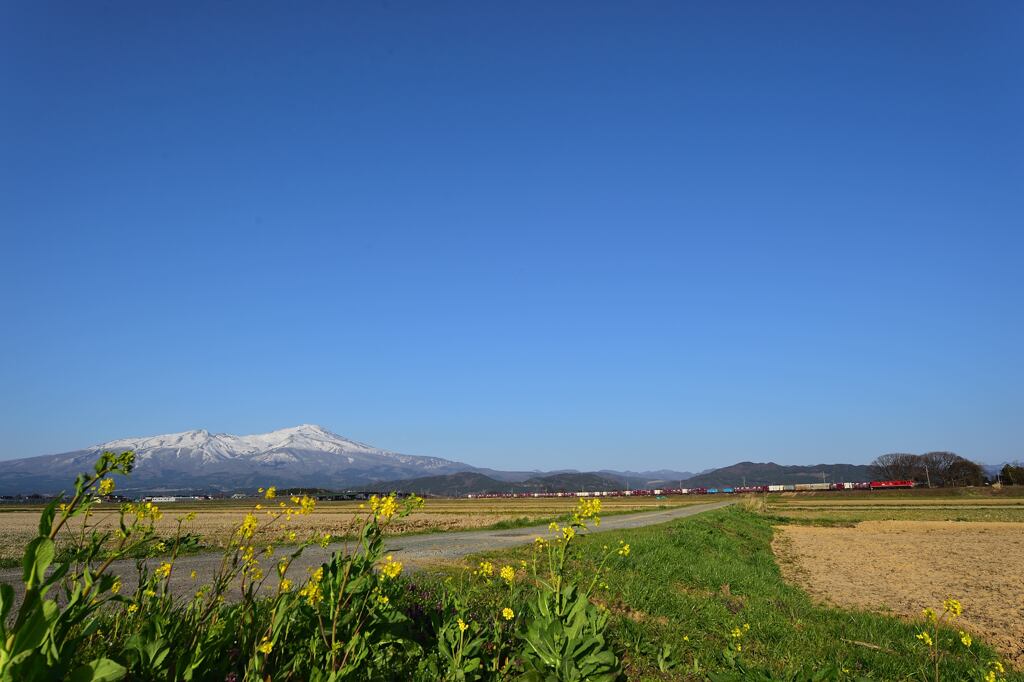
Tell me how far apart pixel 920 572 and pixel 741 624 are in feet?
46.7

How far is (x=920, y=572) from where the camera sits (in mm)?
19922

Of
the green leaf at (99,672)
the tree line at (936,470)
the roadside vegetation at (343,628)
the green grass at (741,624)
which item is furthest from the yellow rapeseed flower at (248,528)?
the tree line at (936,470)

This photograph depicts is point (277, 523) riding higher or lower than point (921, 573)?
higher

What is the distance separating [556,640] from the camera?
439 centimetres

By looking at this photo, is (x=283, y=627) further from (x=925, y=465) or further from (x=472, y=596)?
(x=925, y=465)

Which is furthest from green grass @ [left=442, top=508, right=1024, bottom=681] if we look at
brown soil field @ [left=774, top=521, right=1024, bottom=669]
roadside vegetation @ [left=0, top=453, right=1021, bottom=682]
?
brown soil field @ [left=774, top=521, right=1024, bottom=669]

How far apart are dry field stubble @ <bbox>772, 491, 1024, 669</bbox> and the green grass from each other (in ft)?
5.52

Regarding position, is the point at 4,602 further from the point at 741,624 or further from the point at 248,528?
the point at 741,624

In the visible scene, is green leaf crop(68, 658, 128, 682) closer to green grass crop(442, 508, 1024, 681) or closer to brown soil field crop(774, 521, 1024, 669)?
green grass crop(442, 508, 1024, 681)

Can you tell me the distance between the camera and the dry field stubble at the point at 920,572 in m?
13.5

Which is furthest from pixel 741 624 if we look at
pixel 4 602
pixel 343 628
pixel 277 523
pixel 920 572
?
pixel 920 572

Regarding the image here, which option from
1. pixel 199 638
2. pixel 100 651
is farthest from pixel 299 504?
pixel 100 651

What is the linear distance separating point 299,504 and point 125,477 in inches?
56.2

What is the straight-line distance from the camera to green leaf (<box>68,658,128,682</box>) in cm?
250
